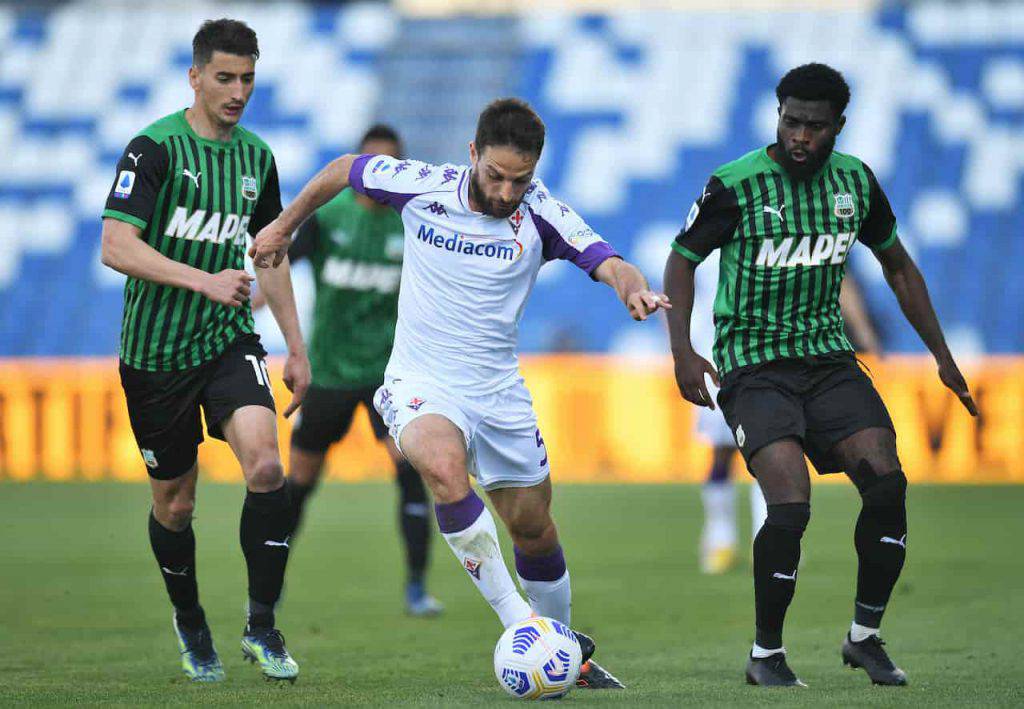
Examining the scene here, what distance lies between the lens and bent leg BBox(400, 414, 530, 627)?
5.67 meters

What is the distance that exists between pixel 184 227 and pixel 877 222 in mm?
2773

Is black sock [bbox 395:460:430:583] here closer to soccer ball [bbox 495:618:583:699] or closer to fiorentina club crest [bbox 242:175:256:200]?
fiorentina club crest [bbox 242:175:256:200]

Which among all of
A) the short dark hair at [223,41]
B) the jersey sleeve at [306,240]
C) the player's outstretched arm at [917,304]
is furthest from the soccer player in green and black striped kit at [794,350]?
the jersey sleeve at [306,240]

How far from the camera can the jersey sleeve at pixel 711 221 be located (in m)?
6.15

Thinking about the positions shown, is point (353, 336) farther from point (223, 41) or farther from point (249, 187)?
point (223, 41)

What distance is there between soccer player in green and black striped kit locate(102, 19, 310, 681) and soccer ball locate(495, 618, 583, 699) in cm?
105

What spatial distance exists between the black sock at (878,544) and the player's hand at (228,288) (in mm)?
2455

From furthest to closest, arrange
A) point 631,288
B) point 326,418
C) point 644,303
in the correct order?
point 326,418 < point 631,288 < point 644,303

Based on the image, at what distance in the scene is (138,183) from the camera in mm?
6086

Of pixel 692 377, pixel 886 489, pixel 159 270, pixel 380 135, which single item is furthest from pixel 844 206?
pixel 380 135

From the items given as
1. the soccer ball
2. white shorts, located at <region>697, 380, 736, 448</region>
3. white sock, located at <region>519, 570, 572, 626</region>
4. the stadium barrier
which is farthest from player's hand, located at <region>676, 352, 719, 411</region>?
the stadium barrier

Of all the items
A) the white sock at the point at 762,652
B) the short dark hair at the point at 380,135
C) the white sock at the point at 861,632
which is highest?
the short dark hair at the point at 380,135

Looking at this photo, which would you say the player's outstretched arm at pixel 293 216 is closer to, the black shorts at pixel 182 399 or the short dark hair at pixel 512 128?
A: the black shorts at pixel 182 399

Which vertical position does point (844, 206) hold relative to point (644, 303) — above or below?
above
